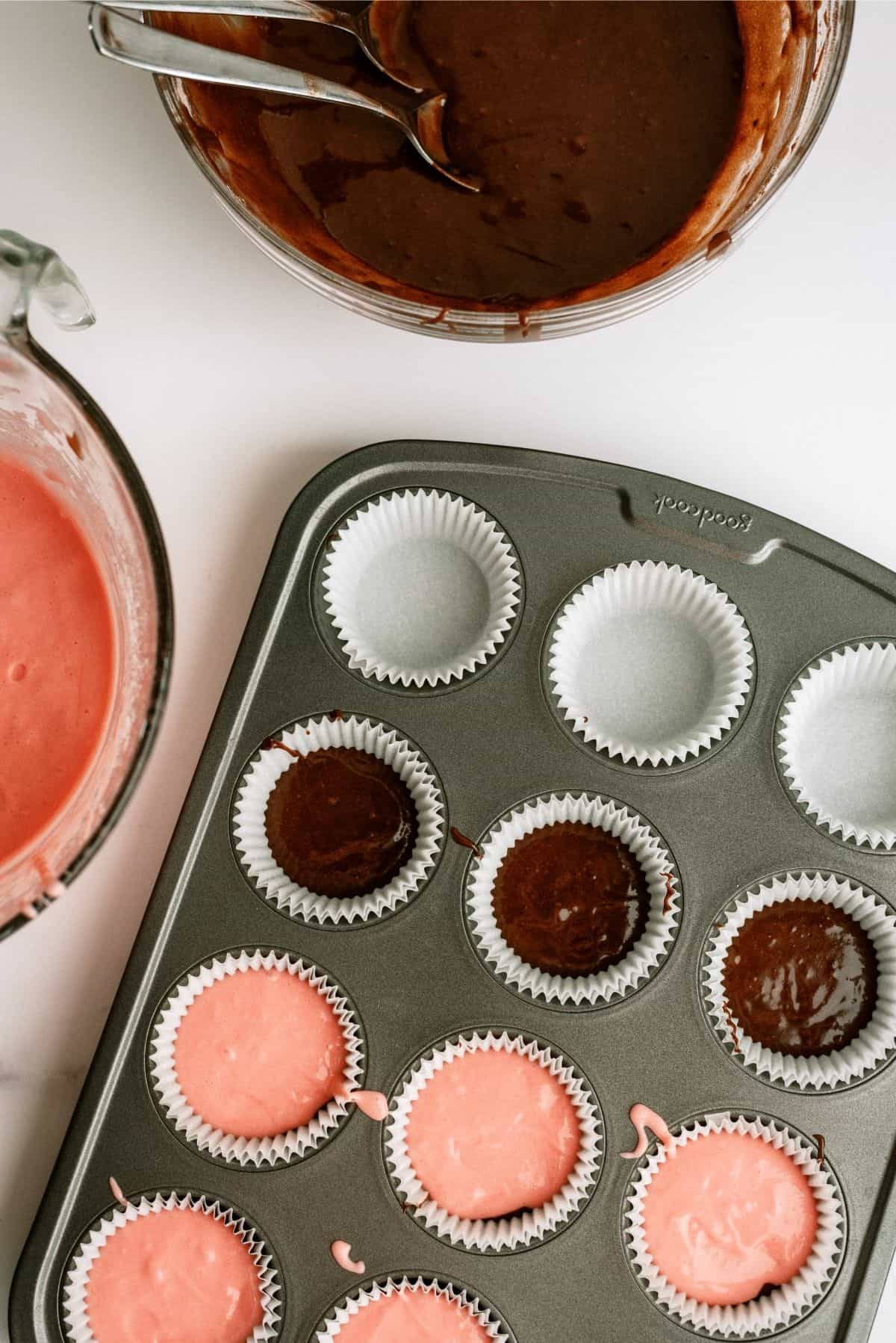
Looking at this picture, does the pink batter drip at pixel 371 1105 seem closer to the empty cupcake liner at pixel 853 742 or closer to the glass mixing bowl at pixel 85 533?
the glass mixing bowl at pixel 85 533

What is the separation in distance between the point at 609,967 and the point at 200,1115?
802 mm

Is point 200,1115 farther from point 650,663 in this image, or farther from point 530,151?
point 530,151

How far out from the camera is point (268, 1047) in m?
1.79

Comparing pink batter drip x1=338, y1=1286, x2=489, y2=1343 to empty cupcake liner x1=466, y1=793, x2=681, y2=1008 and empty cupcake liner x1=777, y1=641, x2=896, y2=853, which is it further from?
empty cupcake liner x1=777, y1=641, x2=896, y2=853

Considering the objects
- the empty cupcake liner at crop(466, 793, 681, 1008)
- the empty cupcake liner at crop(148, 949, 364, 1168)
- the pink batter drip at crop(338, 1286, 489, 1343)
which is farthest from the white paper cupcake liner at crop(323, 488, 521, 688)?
the pink batter drip at crop(338, 1286, 489, 1343)

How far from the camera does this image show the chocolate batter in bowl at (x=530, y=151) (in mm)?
1633

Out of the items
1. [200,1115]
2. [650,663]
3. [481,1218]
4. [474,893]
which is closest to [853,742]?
[650,663]

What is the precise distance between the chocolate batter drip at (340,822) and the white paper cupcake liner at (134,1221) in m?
0.60

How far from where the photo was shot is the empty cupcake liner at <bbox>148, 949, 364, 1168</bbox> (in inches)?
68.8

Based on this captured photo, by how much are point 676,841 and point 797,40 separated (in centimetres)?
144

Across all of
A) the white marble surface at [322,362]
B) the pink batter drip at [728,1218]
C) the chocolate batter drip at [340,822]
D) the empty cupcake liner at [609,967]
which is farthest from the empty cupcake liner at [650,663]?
the pink batter drip at [728,1218]

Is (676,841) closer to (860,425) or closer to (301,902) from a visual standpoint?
(301,902)

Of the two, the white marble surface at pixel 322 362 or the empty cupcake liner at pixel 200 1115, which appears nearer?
the empty cupcake liner at pixel 200 1115

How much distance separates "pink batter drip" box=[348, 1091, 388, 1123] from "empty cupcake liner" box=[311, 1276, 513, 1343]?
29cm
